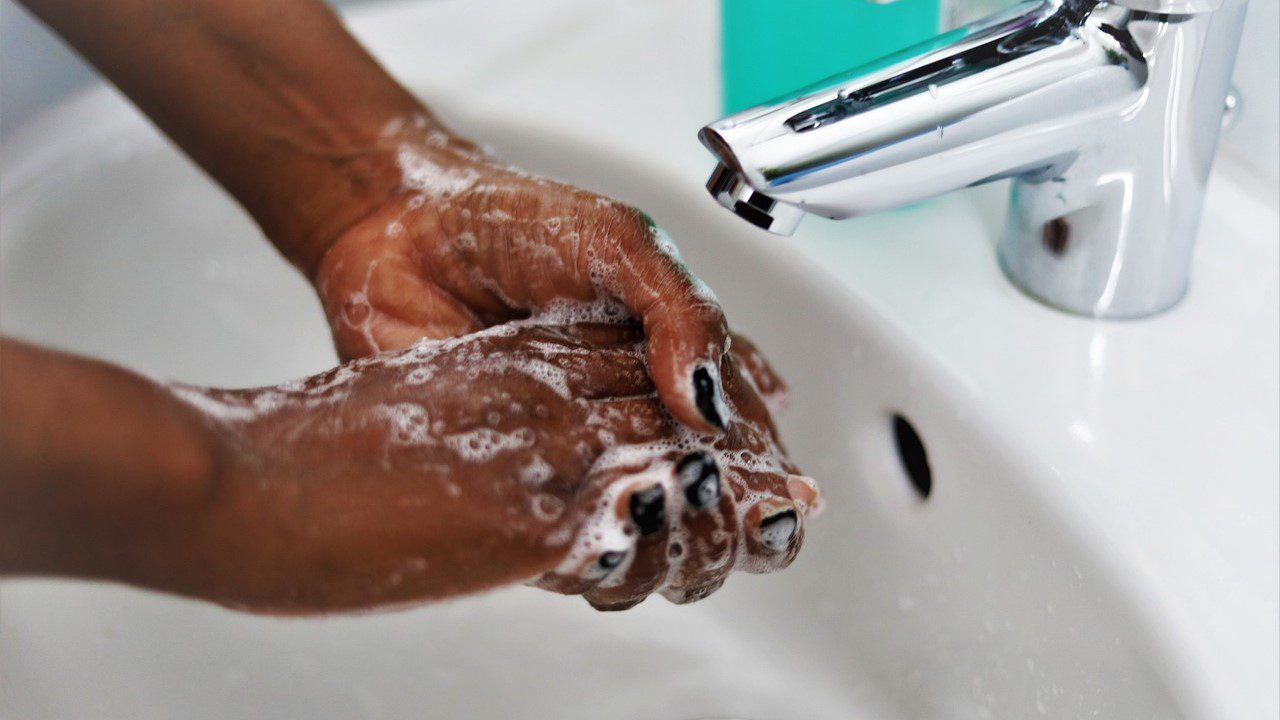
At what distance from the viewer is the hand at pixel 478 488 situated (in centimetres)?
36

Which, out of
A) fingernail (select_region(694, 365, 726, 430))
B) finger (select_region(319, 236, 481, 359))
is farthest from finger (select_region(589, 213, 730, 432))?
finger (select_region(319, 236, 481, 359))

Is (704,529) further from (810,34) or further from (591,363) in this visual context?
(810,34)

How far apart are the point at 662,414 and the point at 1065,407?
0.56ft

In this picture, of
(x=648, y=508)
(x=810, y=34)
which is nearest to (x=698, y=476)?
(x=648, y=508)

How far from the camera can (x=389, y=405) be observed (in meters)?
0.41

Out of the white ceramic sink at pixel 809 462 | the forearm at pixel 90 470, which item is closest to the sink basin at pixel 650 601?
the white ceramic sink at pixel 809 462

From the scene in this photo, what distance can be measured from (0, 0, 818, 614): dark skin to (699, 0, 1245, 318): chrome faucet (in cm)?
6

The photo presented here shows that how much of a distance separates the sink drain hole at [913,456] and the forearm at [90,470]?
31 centimetres

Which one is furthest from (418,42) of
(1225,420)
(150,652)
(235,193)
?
(1225,420)

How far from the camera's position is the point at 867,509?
0.56 m

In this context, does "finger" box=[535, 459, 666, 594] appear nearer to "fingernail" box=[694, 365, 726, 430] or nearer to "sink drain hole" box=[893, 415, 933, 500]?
"fingernail" box=[694, 365, 726, 430]

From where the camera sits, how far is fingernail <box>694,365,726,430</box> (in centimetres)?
41

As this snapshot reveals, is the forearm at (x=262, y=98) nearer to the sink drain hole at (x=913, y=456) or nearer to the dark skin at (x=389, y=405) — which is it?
the dark skin at (x=389, y=405)

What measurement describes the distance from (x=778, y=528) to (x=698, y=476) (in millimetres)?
47
